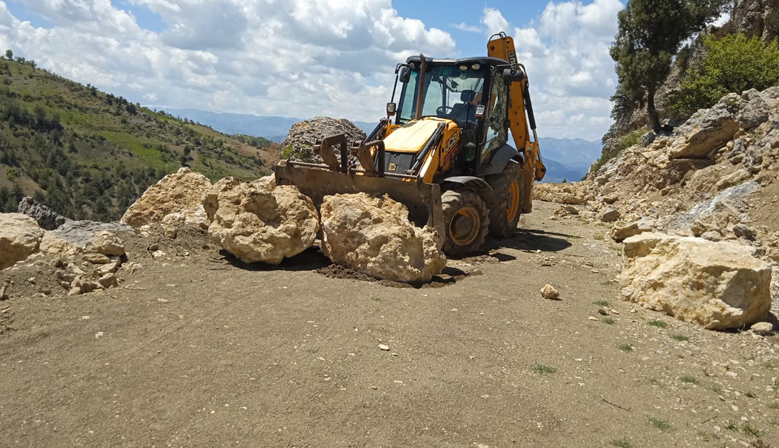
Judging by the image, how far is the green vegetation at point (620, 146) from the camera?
22.3 meters

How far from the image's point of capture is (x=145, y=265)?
7012mm

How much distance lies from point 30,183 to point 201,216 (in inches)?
2230

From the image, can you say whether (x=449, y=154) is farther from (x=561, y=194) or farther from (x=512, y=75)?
(x=561, y=194)

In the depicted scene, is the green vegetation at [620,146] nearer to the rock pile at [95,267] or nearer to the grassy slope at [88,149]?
the rock pile at [95,267]

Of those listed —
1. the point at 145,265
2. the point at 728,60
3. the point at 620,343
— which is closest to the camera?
the point at 620,343

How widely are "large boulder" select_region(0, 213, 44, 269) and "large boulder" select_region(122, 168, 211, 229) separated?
2278 millimetres

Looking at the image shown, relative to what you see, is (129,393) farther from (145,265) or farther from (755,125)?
(755,125)

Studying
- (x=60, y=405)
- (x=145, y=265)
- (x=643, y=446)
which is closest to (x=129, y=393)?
(x=60, y=405)

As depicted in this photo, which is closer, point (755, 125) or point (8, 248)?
point (8, 248)

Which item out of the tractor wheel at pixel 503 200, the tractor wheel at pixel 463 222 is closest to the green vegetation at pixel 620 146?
the tractor wheel at pixel 503 200

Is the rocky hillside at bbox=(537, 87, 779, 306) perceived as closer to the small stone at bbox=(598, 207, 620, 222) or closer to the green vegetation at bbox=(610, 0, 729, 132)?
the small stone at bbox=(598, 207, 620, 222)

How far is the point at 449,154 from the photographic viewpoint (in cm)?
927

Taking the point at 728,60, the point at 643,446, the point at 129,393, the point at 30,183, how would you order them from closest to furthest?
1. the point at 643,446
2. the point at 129,393
3. the point at 728,60
4. the point at 30,183

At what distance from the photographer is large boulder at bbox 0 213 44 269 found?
631 cm
